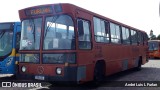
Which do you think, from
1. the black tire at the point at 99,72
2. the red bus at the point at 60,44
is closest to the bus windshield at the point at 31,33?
the red bus at the point at 60,44

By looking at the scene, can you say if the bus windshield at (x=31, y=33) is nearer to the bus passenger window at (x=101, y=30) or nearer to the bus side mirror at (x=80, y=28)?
the bus side mirror at (x=80, y=28)

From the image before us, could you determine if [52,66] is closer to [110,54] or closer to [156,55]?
[110,54]

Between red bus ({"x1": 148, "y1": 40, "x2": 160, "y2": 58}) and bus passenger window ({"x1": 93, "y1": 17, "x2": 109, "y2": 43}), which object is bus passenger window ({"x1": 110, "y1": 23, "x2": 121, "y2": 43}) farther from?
red bus ({"x1": 148, "y1": 40, "x2": 160, "y2": 58})

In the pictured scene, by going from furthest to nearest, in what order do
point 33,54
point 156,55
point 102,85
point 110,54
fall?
point 156,55 → point 110,54 → point 102,85 → point 33,54

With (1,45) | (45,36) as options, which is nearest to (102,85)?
(45,36)

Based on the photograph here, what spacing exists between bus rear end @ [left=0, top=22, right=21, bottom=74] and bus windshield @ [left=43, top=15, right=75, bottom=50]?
3.74 metres

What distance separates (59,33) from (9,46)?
442 cm

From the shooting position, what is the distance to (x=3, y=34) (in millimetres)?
12641

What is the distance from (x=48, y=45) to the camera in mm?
9008

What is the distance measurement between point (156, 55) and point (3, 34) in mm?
26975

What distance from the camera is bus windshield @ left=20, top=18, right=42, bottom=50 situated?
927 centimetres

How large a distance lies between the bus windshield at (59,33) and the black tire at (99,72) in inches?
90.6
